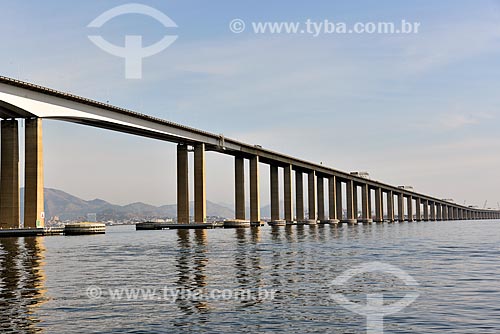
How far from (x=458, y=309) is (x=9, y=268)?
2562 centimetres

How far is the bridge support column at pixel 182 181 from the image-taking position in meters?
136

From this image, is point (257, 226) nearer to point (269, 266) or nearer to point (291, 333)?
point (269, 266)

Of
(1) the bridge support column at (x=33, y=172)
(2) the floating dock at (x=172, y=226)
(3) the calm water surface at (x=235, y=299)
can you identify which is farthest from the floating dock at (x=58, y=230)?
(3) the calm water surface at (x=235, y=299)

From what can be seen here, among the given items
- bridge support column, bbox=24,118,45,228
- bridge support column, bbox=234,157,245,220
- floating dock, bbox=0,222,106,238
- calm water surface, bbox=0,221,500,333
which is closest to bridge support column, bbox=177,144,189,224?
bridge support column, bbox=234,157,245,220

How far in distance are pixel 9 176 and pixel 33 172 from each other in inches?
194

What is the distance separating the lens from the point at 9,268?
3541 centimetres

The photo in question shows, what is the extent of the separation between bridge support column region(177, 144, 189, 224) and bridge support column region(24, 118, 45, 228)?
156 feet

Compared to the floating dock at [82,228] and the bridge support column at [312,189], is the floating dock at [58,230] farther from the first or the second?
the bridge support column at [312,189]

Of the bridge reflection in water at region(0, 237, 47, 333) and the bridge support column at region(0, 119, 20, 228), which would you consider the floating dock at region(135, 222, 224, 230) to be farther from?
the bridge reflection in water at region(0, 237, 47, 333)

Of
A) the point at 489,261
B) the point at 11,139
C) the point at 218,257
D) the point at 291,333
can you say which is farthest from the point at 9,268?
the point at 11,139

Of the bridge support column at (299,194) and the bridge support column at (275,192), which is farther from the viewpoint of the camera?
the bridge support column at (299,194)

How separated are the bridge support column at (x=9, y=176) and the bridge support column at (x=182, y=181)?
46.8 meters

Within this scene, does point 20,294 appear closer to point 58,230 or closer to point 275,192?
point 58,230

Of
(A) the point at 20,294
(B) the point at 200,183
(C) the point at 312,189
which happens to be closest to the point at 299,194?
(C) the point at 312,189
